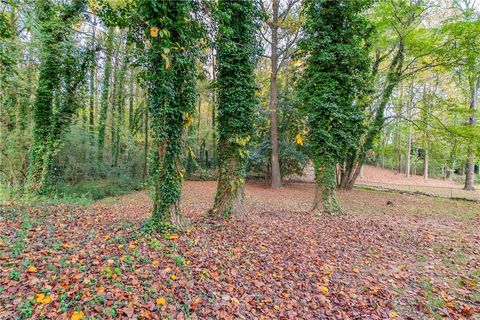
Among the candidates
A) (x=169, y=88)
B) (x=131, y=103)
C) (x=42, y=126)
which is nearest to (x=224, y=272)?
(x=169, y=88)

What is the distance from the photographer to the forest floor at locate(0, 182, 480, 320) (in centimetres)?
279

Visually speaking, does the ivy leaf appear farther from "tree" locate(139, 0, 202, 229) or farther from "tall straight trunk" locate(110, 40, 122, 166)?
"tall straight trunk" locate(110, 40, 122, 166)

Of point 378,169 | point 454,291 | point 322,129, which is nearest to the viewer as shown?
point 454,291

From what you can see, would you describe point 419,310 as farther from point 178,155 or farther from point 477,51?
point 477,51

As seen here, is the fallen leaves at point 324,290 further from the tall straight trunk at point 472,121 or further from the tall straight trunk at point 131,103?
the tall straight trunk at point 131,103

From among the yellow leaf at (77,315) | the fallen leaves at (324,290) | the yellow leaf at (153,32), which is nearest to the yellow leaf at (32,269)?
the yellow leaf at (77,315)

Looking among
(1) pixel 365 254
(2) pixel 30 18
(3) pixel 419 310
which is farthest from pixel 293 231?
(2) pixel 30 18

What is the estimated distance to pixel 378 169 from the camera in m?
30.9

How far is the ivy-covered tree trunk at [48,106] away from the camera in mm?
8406

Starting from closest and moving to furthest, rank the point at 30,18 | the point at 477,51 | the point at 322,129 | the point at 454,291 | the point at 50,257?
the point at 50,257 < the point at 454,291 < the point at 30,18 < the point at 322,129 < the point at 477,51

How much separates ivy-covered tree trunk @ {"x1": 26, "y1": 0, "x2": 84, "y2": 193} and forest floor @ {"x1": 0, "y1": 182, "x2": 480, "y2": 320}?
168 inches

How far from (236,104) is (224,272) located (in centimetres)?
373

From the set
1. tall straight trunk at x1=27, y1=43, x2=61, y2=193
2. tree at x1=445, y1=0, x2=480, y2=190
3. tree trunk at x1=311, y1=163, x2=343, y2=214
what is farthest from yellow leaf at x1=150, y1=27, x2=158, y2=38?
tree at x1=445, y1=0, x2=480, y2=190

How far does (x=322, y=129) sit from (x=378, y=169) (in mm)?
27376
